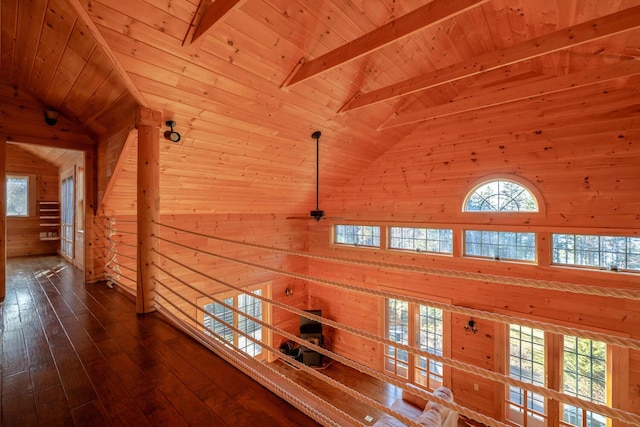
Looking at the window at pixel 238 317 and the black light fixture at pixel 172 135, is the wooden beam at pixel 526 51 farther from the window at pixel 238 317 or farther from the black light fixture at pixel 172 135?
the window at pixel 238 317

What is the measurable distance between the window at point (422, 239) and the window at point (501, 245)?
32 cm

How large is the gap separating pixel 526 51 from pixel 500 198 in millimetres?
2464

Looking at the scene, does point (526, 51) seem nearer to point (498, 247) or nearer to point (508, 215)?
point (508, 215)

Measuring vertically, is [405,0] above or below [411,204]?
above

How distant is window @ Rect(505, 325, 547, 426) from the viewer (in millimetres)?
4184

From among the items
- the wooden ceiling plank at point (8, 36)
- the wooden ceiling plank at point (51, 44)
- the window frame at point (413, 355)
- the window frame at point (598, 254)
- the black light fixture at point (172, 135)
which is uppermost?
the wooden ceiling plank at point (8, 36)

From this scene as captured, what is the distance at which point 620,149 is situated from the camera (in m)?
3.54

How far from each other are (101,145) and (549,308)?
647 centimetres

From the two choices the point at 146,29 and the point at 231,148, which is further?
the point at 231,148

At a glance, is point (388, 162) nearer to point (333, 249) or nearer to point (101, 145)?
point (333, 249)

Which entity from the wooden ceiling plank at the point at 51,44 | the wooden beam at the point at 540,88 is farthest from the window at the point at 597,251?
the wooden ceiling plank at the point at 51,44

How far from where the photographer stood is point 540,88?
11.0 ft

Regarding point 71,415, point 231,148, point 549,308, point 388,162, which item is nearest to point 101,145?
point 231,148

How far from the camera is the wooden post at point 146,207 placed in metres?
Result: 2.52
